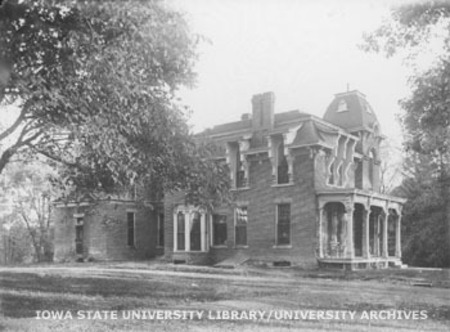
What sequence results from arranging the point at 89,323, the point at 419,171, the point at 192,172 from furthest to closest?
the point at 419,171 < the point at 192,172 < the point at 89,323

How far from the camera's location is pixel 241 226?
18.5 m

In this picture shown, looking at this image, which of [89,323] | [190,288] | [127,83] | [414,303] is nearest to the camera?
[89,323]

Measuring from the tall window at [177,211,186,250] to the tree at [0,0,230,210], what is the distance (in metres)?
12.5

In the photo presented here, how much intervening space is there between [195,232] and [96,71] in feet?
47.0

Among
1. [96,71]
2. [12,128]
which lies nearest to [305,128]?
[12,128]

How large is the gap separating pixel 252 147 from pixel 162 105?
9130 millimetres

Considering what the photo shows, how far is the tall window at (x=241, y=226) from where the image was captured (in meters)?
18.5

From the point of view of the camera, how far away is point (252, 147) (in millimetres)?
Result: 17422

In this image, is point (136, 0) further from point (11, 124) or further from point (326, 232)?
point (326, 232)

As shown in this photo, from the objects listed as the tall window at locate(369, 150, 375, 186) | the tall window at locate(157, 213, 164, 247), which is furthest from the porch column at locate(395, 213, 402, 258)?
the tall window at locate(157, 213, 164, 247)

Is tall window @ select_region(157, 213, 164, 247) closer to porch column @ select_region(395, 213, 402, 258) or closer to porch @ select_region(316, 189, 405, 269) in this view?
porch @ select_region(316, 189, 405, 269)

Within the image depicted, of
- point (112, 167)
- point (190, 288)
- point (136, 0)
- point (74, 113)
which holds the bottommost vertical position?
point (190, 288)

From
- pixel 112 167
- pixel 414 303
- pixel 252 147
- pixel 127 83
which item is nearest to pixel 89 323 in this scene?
pixel 112 167

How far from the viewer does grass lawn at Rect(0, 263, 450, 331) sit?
623cm
